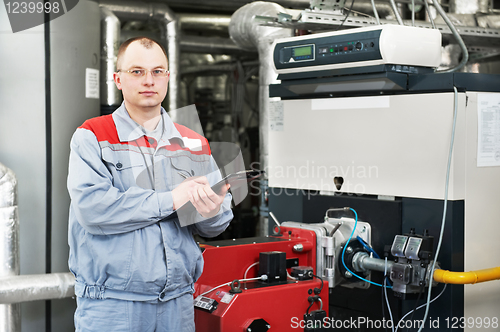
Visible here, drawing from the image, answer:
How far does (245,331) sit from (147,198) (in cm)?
52

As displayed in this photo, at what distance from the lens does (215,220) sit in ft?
4.47

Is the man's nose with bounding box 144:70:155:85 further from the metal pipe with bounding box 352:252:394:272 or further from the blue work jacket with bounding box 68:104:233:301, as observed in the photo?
the metal pipe with bounding box 352:252:394:272

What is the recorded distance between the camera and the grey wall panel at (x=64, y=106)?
244 centimetres

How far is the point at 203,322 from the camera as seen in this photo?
1.54 meters

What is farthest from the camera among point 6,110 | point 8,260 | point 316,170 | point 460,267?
point 6,110

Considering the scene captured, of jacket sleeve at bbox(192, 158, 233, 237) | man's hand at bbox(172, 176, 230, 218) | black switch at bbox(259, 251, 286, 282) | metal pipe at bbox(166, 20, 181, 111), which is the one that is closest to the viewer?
man's hand at bbox(172, 176, 230, 218)

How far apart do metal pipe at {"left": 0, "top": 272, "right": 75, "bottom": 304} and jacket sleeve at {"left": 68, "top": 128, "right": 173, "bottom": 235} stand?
1084 millimetres

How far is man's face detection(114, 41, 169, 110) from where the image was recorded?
1294 millimetres

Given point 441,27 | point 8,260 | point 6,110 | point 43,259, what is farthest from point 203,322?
point 441,27

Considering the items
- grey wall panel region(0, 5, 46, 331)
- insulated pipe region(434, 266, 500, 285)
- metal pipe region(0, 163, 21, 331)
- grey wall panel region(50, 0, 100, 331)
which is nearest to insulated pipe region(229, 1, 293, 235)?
grey wall panel region(50, 0, 100, 331)

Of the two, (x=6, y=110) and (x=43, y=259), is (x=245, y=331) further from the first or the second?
(x=6, y=110)

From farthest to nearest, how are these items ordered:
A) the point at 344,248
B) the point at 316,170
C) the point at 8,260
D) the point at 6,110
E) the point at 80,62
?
the point at 80,62 < the point at 6,110 < the point at 8,260 < the point at 316,170 < the point at 344,248

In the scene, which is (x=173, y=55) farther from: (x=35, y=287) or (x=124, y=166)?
(x=124, y=166)

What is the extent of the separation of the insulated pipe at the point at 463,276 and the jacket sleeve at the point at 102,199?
0.86 meters
